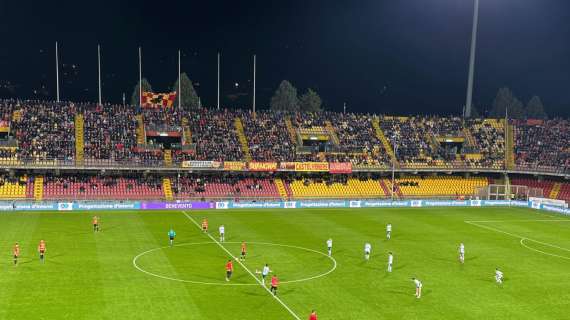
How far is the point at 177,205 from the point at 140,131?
53.7ft

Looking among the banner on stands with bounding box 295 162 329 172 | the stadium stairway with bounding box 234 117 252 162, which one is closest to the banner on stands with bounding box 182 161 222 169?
the stadium stairway with bounding box 234 117 252 162

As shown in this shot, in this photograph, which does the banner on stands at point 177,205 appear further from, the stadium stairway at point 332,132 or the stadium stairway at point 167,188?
the stadium stairway at point 332,132

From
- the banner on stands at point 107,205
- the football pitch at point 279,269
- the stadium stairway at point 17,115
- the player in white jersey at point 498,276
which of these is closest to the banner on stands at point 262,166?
the football pitch at point 279,269

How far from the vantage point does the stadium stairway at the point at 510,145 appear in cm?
8212

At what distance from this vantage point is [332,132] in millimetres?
83812

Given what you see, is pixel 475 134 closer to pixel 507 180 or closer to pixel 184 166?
pixel 507 180

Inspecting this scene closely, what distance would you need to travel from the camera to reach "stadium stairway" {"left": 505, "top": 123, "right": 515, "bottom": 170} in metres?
82.1

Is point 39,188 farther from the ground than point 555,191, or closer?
farther from the ground

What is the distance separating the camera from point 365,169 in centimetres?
7594

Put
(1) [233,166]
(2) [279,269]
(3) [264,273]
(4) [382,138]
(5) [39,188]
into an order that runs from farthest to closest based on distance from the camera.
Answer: (4) [382,138] < (1) [233,166] < (5) [39,188] < (2) [279,269] < (3) [264,273]

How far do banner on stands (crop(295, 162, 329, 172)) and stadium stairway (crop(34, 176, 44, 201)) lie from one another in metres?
31.4

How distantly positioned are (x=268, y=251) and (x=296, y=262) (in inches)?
155

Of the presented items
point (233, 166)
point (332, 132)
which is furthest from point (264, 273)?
point (332, 132)

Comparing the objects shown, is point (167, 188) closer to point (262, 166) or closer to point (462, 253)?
point (262, 166)
